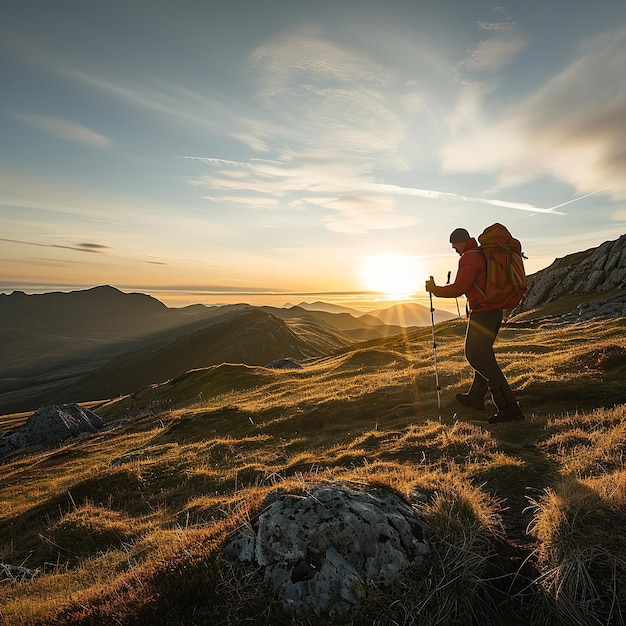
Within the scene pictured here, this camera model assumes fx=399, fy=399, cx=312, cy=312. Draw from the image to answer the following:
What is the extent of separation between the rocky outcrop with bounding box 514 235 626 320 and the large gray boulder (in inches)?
2115

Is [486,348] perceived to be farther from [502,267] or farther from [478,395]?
[478,395]

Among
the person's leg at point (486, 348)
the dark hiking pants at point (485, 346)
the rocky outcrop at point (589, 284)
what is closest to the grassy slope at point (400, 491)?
the person's leg at point (486, 348)

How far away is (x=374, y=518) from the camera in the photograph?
476cm

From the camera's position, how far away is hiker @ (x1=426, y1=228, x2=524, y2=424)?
1016 cm

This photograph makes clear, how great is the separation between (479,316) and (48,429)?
167 ft

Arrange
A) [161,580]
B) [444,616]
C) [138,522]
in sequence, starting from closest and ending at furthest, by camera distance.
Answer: [444,616], [161,580], [138,522]

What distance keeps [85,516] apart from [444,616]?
9.87 meters

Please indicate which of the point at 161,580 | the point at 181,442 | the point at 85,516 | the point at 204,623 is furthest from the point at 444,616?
the point at 181,442

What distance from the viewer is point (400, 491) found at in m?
5.66

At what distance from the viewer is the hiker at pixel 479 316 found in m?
10.2

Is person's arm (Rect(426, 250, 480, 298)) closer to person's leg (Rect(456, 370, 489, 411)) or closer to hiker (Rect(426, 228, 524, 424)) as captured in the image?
hiker (Rect(426, 228, 524, 424))

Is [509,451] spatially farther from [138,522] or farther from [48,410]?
[48,410]

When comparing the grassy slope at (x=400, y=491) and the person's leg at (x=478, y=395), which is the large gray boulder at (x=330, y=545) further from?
the person's leg at (x=478, y=395)

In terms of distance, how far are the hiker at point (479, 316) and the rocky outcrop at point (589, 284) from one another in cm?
4598
